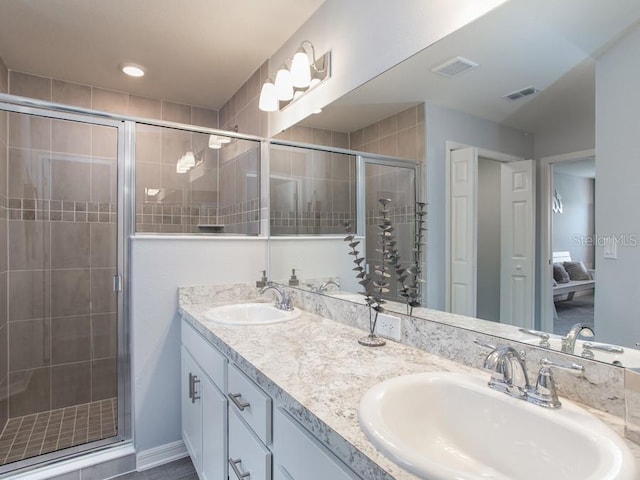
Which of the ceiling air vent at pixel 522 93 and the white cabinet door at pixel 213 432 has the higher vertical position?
the ceiling air vent at pixel 522 93

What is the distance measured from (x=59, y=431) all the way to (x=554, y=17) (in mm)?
2939

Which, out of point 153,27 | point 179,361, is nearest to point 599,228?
point 179,361

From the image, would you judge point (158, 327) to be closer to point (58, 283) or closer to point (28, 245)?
point (58, 283)

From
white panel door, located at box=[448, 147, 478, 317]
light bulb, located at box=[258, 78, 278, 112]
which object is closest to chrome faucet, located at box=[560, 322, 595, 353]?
white panel door, located at box=[448, 147, 478, 317]

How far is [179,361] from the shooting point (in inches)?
81.4

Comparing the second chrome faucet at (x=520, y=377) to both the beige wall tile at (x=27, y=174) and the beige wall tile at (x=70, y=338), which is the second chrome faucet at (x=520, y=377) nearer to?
the beige wall tile at (x=70, y=338)

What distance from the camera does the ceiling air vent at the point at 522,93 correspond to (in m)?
1.01

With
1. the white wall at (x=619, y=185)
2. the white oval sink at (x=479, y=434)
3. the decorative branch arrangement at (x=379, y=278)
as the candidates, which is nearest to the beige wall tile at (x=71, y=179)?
the decorative branch arrangement at (x=379, y=278)

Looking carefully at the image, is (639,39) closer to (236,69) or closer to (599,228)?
(599,228)

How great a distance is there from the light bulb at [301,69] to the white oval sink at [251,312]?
1227mm

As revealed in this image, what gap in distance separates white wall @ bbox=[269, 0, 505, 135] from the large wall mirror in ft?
0.21

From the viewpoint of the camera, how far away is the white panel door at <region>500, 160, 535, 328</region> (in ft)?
3.33

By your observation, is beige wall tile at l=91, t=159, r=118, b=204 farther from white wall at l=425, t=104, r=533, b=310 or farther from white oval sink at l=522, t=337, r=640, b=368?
white oval sink at l=522, t=337, r=640, b=368

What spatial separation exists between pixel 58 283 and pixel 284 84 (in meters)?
1.85
